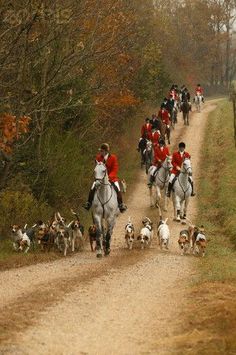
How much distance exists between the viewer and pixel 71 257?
17.4m

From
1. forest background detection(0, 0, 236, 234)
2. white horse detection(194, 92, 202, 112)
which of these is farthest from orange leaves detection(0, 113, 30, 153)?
white horse detection(194, 92, 202, 112)

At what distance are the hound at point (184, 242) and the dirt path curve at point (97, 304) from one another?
0.80 feet

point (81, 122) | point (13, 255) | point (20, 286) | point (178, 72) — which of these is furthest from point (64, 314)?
point (178, 72)

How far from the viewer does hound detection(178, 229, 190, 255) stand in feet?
59.4

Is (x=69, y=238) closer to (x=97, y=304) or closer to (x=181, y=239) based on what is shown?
(x=181, y=239)

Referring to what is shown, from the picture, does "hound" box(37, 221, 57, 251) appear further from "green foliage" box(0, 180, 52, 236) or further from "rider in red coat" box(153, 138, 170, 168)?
"rider in red coat" box(153, 138, 170, 168)

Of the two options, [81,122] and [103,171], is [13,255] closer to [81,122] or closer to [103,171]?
[103,171]

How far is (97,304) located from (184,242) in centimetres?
669

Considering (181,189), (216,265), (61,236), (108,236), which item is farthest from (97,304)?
(181,189)

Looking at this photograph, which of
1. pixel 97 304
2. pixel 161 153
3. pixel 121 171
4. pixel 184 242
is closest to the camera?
pixel 97 304

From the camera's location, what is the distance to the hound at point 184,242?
713 inches

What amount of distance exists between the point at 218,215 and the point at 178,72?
46.7 meters

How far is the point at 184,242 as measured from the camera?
18.1 m

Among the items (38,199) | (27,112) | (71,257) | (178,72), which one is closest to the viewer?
(27,112)
